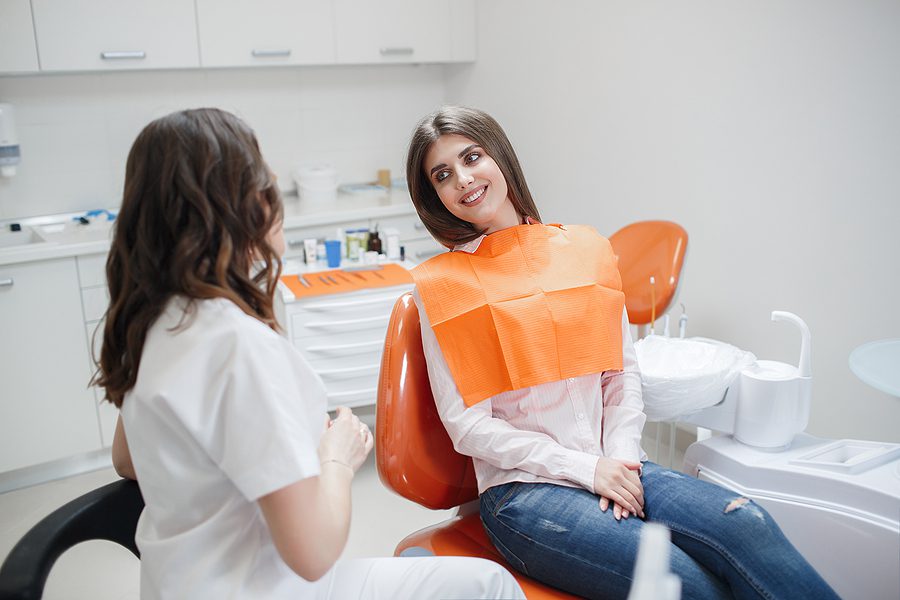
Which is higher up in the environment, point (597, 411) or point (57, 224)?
point (57, 224)

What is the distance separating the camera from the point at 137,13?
9.57 ft

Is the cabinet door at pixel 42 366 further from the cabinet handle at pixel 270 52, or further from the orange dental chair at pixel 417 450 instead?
the orange dental chair at pixel 417 450

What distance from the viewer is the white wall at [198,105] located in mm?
3121

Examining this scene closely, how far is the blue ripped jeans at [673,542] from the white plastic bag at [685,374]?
8.7 inches

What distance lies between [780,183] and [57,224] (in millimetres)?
2693

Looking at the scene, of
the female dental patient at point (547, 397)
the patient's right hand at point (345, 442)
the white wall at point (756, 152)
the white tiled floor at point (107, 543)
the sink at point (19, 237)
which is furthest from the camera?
the sink at point (19, 237)

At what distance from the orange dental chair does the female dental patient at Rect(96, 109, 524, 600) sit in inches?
14.4

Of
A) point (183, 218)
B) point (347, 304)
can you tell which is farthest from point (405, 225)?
point (183, 218)

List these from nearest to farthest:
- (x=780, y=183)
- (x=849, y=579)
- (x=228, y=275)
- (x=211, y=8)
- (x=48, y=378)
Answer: (x=228, y=275) → (x=849, y=579) → (x=780, y=183) → (x=48, y=378) → (x=211, y=8)

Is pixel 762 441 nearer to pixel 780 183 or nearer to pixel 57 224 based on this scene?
pixel 780 183

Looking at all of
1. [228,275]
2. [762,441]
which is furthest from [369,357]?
[228,275]

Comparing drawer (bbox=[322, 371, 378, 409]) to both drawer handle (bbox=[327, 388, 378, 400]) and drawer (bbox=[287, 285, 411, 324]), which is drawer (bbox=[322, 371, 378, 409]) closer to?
drawer handle (bbox=[327, 388, 378, 400])

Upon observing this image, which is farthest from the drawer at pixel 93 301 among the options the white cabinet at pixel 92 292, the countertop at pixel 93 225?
the countertop at pixel 93 225

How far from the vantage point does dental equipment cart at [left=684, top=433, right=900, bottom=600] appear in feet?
4.18
